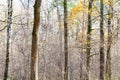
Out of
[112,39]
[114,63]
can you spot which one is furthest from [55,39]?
[112,39]

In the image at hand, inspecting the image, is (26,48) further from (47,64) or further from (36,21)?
(36,21)

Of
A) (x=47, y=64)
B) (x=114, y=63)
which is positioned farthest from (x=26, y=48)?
(x=114, y=63)

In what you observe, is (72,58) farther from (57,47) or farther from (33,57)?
(33,57)

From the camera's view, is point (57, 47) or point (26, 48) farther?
point (57, 47)

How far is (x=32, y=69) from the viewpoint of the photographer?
715 cm

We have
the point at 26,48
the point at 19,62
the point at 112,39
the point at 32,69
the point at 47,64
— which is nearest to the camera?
the point at 32,69

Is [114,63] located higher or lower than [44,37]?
lower

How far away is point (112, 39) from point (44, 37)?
76.8 ft

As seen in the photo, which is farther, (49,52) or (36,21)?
(49,52)

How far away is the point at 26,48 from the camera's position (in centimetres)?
3034

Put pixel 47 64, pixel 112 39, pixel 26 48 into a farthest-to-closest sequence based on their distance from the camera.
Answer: pixel 47 64 → pixel 26 48 → pixel 112 39

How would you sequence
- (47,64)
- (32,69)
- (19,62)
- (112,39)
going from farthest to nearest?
(19,62), (47,64), (112,39), (32,69)

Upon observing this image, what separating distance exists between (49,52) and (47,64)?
5.81ft

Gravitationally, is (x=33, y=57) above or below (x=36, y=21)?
below
